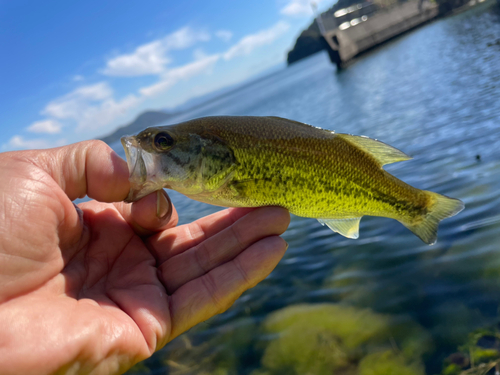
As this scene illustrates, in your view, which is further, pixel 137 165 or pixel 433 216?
pixel 433 216

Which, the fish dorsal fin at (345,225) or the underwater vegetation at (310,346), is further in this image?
the underwater vegetation at (310,346)

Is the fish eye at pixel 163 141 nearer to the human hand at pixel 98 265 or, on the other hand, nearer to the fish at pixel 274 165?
the fish at pixel 274 165

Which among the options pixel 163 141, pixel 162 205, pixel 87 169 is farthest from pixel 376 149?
pixel 87 169

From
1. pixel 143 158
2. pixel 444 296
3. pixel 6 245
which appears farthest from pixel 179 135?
pixel 444 296

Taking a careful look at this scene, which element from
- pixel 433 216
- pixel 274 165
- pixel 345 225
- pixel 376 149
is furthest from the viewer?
pixel 345 225

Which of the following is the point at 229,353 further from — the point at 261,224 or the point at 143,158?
the point at 143,158

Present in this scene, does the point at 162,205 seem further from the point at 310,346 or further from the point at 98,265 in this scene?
the point at 310,346

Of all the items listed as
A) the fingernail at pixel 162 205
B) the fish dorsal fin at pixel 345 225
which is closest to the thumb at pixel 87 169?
the fingernail at pixel 162 205
